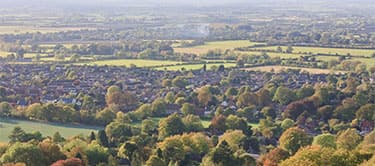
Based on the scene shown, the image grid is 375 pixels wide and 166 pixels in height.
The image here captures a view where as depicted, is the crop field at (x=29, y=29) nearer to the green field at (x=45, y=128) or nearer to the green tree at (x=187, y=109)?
the green tree at (x=187, y=109)

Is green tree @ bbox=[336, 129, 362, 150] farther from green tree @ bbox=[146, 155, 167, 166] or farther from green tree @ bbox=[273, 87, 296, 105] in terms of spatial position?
green tree @ bbox=[273, 87, 296, 105]

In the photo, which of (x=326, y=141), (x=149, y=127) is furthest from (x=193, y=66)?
(x=326, y=141)

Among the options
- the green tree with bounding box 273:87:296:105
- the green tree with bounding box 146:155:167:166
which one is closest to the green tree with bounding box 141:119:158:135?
the green tree with bounding box 146:155:167:166

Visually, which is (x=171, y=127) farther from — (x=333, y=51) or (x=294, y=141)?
(x=333, y=51)

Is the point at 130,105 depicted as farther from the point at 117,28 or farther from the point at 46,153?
the point at 117,28

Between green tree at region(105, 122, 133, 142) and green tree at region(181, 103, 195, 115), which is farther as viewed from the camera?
Result: green tree at region(181, 103, 195, 115)
